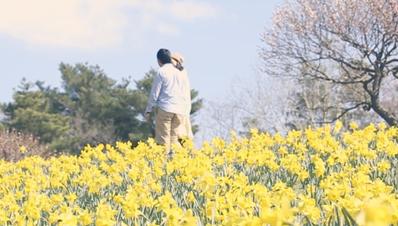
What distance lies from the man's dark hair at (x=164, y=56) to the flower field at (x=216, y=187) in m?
1.36

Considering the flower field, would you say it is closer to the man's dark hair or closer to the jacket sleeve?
the jacket sleeve

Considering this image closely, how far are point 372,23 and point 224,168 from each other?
1407 centimetres

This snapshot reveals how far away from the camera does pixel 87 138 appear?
26.1m

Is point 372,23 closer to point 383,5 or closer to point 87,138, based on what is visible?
point 383,5

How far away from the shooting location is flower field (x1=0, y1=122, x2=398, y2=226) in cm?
240

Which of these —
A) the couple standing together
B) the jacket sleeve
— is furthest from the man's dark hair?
the jacket sleeve

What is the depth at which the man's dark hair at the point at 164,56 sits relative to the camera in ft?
26.3

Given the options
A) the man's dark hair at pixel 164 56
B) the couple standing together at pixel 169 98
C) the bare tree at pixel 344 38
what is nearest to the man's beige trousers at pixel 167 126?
the couple standing together at pixel 169 98

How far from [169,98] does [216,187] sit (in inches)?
169

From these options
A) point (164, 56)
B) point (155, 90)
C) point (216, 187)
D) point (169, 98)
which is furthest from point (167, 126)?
point (216, 187)

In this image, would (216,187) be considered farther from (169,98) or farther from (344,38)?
(344,38)

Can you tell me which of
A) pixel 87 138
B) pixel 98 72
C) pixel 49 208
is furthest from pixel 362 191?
pixel 98 72

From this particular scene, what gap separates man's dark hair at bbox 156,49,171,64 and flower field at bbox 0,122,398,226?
136cm

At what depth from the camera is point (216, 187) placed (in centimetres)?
375
